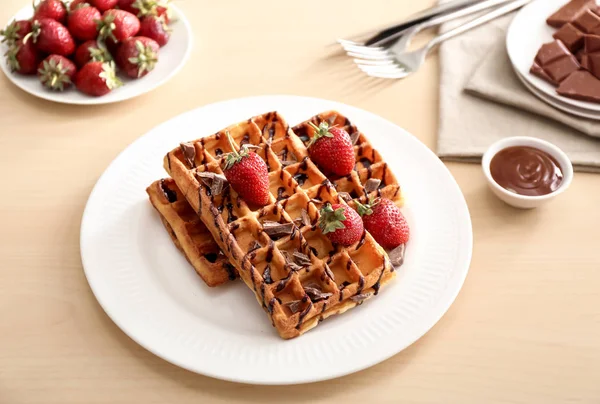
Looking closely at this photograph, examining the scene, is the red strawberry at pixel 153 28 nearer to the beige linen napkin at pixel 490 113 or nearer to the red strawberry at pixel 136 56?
the red strawberry at pixel 136 56

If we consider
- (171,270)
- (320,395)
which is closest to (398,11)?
(171,270)

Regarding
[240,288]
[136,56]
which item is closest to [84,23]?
[136,56]

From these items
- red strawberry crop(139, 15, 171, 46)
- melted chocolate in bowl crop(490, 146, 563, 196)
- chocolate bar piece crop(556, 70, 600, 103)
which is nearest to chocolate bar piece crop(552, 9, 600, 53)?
chocolate bar piece crop(556, 70, 600, 103)

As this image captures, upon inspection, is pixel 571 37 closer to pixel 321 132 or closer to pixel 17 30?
pixel 321 132

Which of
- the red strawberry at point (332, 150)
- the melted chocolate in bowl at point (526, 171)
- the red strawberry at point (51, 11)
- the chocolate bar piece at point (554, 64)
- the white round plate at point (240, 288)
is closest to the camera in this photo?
the white round plate at point (240, 288)

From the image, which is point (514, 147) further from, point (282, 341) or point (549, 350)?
point (282, 341)

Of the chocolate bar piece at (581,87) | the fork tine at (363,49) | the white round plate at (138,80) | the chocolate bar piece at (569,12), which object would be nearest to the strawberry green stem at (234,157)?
the white round plate at (138,80)
